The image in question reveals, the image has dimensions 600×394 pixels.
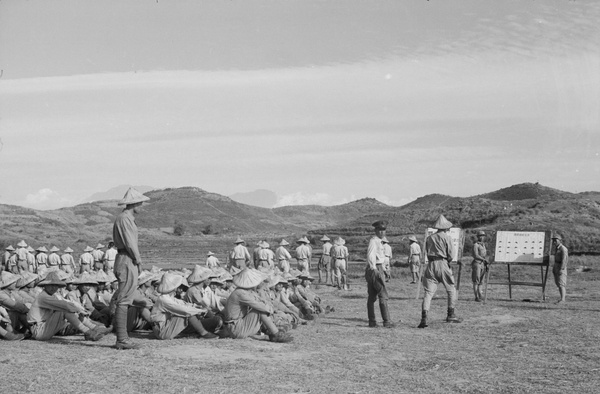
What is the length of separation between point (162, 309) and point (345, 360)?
3.69m

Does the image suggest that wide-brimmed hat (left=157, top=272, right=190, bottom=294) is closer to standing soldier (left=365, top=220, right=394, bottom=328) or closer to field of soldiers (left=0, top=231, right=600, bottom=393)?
field of soldiers (left=0, top=231, right=600, bottom=393)

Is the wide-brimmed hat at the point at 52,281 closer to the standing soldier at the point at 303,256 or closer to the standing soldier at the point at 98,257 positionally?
the standing soldier at the point at 303,256

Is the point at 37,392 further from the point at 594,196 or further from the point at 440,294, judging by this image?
the point at 594,196

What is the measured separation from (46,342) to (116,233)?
7.90 feet

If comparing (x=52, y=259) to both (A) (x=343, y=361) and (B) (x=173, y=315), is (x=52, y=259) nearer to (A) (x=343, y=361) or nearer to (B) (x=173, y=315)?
(B) (x=173, y=315)

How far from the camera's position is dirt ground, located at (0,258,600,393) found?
870 centimetres

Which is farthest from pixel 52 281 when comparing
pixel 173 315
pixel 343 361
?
pixel 343 361

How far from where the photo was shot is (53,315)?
479 inches

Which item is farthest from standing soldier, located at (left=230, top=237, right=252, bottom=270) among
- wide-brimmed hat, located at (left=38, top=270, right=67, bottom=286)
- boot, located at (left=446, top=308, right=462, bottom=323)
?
wide-brimmed hat, located at (left=38, top=270, right=67, bottom=286)

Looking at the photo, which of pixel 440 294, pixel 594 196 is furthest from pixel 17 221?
pixel 440 294

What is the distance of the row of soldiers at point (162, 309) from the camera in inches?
476

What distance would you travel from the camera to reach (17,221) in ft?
342

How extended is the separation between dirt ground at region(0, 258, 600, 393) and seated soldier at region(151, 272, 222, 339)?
0.26 metres

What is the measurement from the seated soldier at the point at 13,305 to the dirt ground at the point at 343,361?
31.0 inches
